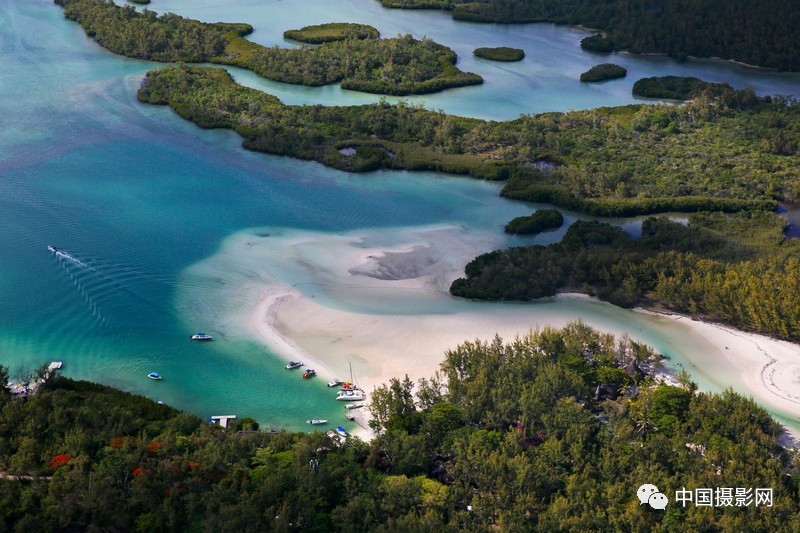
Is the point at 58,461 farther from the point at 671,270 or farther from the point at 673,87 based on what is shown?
the point at 673,87

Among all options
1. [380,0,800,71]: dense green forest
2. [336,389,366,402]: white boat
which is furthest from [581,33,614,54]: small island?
[336,389,366,402]: white boat

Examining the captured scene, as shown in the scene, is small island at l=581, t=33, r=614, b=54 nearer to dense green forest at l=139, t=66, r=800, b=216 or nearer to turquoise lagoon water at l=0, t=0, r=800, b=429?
turquoise lagoon water at l=0, t=0, r=800, b=429

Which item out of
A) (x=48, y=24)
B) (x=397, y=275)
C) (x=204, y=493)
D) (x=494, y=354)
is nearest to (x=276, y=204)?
(x=397, y=275)

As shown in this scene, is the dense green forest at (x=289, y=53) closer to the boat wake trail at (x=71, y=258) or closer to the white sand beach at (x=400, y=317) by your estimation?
the white sand beach at (x=400, y=317)

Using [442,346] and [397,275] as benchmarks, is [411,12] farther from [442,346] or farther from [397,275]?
[442,346]

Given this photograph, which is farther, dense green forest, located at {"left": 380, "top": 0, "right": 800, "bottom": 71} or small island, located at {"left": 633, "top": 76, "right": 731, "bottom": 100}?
dense green forest, located at {"left": 380, "top": 0, "right": 800, "bottom": 71}

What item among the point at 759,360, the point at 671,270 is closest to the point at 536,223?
the point at 671,270
